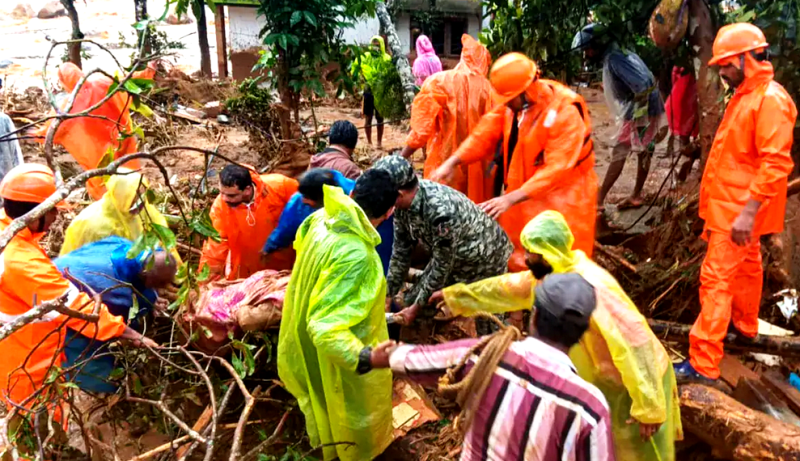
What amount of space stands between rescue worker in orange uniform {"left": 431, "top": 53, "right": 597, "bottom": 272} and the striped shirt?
1952 millimetres

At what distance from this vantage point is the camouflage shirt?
3.13m

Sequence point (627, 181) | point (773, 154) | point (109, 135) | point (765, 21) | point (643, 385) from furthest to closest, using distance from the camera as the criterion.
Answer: point (627, 181), point (109, 135), point (765, 21), point (773, 154), point (643, 385)

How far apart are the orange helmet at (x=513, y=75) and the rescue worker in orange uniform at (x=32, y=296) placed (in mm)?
2470

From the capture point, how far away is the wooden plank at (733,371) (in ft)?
11.9

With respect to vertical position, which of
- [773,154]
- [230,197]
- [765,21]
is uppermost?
[765,21]

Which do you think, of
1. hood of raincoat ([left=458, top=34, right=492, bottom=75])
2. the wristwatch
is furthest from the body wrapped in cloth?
hood of raincoat ([left=458, top=34, right=492, bottom=75])

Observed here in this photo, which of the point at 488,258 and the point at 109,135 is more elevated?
the point at 109,135

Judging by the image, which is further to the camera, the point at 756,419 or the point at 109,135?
the point at 109,135

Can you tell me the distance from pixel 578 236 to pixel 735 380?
1213 millimetres

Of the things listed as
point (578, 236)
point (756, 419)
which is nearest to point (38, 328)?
point (578, 236)

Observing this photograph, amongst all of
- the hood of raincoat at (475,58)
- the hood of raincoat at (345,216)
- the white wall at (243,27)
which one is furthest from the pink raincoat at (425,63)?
the white wall at (243,27)

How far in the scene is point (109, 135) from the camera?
18.3 feet

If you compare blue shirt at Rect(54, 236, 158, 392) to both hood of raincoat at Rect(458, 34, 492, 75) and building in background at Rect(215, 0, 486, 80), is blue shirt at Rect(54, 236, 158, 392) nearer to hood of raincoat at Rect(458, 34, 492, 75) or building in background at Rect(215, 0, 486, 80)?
hood of raincoat at Rect(458, 34, 492, 75)

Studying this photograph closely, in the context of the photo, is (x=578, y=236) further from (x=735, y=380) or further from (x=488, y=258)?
(x=735, y=380)
